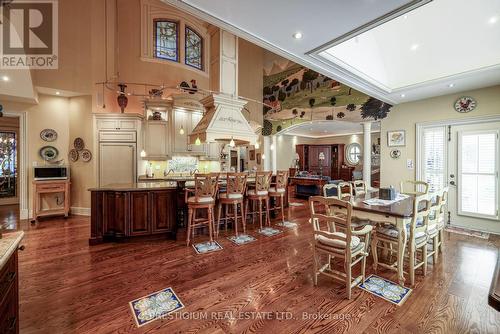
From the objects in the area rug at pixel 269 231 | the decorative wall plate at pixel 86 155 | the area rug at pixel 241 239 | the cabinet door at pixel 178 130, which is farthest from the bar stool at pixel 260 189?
the decorative wall plate at pixel 86 155

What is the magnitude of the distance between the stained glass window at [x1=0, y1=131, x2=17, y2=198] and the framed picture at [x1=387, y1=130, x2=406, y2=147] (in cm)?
1054

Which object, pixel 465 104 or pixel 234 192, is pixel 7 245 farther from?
pixel 465 104

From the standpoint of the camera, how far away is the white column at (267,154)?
27.7 ft

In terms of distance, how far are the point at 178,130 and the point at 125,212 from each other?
10.6 ft

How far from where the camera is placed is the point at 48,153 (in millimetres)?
5516

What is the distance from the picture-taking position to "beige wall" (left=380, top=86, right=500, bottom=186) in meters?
4.17

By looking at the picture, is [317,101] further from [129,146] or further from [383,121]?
[129,146]

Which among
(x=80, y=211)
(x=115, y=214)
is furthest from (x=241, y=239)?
(x=80, y=211)

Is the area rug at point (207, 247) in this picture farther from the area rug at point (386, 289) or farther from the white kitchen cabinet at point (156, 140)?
the white kitchen cabinet at point (156, 140)

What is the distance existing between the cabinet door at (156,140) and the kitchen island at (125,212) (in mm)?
2577

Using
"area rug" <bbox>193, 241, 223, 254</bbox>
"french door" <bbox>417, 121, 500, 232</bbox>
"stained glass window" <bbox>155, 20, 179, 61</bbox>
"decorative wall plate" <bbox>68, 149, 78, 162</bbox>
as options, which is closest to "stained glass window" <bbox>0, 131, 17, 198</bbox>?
"decorative wall plate" <bbox>68, 149, 78, 162</bbox>

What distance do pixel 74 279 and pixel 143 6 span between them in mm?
6866

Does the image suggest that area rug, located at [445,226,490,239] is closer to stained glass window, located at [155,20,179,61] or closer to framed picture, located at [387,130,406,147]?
framed picture, located at [387,130,406,147]

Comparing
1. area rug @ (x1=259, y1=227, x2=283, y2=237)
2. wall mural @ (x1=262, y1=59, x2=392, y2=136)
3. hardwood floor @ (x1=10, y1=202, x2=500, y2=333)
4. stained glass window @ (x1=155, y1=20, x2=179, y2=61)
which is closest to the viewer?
hardwood floor @ (x1=10, y1=202, x2=500, y2=333)
